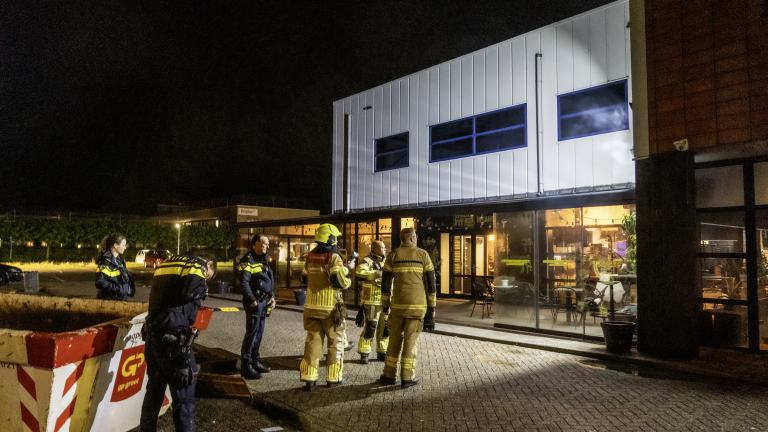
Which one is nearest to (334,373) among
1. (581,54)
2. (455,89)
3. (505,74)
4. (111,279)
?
(111,279)

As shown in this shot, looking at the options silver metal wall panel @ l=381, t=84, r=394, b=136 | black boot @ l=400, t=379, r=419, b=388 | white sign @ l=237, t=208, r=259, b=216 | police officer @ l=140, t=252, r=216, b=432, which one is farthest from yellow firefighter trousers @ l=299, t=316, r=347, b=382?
white sign @ l=237, t=208, r=259, b=216

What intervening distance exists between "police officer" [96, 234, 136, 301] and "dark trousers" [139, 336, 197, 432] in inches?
130

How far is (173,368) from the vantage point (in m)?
3.95

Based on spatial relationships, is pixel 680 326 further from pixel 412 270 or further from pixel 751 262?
pixel 412 270

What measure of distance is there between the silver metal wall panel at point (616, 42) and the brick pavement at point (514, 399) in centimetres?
594

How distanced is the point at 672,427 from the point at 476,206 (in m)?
7.02

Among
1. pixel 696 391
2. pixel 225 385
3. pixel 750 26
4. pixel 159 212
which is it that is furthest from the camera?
pixel 159 212

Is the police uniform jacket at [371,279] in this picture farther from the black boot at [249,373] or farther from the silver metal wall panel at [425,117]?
the silver metal wall panel at [425,117]

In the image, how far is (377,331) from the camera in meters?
7.67

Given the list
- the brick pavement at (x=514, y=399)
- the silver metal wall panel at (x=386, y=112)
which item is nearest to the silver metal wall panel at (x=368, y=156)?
the silver metal wall panel at (x=386, y=112)

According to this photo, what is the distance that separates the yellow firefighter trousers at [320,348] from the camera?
571 cm

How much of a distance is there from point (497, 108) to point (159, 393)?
1012 cm

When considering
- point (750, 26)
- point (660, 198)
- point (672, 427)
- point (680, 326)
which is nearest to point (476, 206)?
point (660, 198)

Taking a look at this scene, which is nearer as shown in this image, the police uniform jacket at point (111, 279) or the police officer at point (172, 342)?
the police officer at point (172, 342)
